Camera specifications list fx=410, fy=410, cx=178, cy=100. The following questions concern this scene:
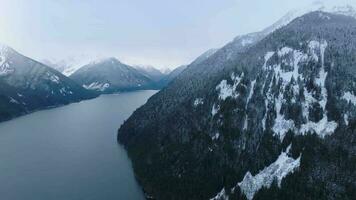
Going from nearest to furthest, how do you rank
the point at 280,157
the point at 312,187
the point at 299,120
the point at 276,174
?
the point at 312,187
the point at 276,174
the point at 280,157
the point at 299,120

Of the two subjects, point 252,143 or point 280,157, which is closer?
point 280,157

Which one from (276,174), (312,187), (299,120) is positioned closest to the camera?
(312,187)

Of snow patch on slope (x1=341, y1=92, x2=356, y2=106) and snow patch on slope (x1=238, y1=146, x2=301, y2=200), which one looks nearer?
snow patch on slope (x1=238, y1=146, x2=301, y2=200)

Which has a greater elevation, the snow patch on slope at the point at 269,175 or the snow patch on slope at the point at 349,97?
the snow patch on slope at the point at 349,97

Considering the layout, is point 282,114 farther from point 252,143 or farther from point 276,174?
point 276,174

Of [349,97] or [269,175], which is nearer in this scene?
[269,175]

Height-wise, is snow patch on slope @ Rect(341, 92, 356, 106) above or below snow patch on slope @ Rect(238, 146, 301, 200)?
above

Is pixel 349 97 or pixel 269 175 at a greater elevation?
pixel 349 97

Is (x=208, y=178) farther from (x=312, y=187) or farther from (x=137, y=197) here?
(x=312, y=187)

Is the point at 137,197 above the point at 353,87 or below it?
below

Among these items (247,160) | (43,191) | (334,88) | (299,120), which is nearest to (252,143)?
(247,160)

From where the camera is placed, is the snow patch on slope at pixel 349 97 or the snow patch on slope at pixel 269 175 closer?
the snow patch on slope at pixel 269 175
